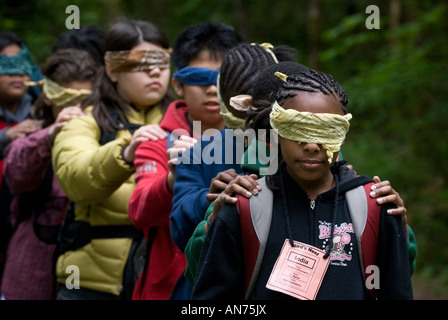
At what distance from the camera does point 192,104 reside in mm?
3578

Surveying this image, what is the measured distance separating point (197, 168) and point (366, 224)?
3.26 feet

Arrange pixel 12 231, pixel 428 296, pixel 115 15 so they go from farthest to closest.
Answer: pixel 115 15 < pixel 428 296 < pixel 12 231

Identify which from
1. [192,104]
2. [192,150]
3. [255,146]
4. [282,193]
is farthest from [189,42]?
[282,193]

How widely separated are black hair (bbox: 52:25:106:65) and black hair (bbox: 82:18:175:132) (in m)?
1.13

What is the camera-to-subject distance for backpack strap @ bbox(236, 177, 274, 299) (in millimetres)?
2291

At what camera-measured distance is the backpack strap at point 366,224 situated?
89.3 inches

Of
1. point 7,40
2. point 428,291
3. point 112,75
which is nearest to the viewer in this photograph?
point 112,75

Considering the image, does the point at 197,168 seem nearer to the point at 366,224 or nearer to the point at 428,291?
the point at 366,224

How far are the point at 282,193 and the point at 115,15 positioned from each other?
10924 mm

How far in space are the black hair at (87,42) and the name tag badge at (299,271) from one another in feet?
11.5

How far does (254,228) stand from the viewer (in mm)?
2303

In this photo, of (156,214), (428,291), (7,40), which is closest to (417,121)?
(428,291)

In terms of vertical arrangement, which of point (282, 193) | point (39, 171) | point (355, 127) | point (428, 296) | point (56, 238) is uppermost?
point (282, 193)
